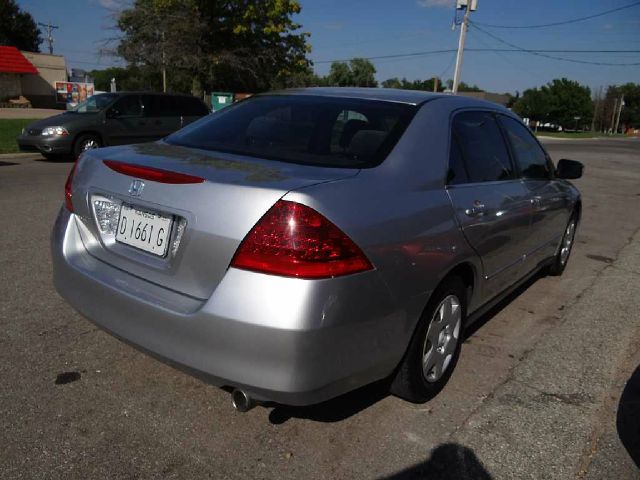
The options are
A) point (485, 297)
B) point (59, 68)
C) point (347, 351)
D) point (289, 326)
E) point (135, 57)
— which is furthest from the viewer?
point (59, 68)

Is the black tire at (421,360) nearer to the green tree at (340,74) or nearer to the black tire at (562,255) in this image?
the black tire at (562,255)

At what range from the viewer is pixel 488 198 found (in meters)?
3.18

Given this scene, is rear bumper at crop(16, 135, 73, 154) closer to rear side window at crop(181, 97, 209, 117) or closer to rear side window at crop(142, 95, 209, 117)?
rear side window at crop(142, 95, 209, 117)

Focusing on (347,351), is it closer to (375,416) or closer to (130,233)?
(375,416)

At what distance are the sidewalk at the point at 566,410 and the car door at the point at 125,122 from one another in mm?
10830

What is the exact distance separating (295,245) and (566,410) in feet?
6.17

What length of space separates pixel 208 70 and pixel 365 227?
31690 mm

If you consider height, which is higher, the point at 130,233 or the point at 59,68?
the point at 59,68

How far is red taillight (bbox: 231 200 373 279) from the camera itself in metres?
2.05

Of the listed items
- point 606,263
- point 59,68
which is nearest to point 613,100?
point 59,68

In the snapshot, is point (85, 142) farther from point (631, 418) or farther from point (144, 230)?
point (631, 418)

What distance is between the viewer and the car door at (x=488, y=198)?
294cm

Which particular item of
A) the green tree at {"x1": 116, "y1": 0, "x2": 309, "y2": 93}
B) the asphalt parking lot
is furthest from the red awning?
the asphalt parking lot

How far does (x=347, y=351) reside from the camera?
2.18 m
